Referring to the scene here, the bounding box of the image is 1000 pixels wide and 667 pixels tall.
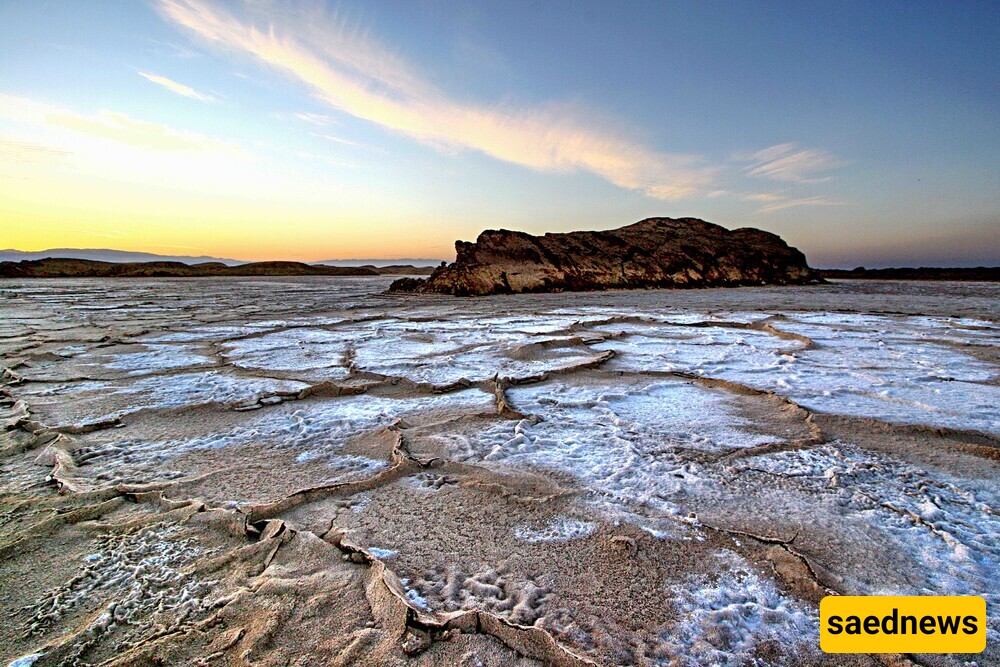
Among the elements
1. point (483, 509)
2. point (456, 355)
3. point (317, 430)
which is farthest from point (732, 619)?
point (456, 355)

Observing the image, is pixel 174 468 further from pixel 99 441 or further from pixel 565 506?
pixel 565 506

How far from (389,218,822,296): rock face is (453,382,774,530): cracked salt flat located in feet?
25.4

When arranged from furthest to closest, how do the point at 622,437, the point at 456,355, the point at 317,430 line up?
the point at 456,355 → the point at 317,430 → the point at 622,437

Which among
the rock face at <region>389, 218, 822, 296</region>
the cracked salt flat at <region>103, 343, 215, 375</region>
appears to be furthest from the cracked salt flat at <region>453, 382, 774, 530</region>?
the rock face at <region>389, 218, 822, 296</region>

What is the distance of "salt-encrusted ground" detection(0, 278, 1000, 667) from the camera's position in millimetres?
797

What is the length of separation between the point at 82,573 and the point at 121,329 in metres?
4.48

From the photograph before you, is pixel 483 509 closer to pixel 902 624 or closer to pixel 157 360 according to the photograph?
pixel 902 624

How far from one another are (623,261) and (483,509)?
36.7ft

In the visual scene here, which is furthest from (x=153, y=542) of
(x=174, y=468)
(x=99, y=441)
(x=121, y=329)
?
(x=121, y=329)

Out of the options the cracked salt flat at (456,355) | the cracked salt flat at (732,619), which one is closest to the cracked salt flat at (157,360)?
the cracked salt flat at (456,355)

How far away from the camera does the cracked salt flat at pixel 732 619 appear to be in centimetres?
75

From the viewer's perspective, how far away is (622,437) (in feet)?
5.49

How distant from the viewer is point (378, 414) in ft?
6.43

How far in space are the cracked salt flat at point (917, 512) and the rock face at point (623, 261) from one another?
854 centimetres
